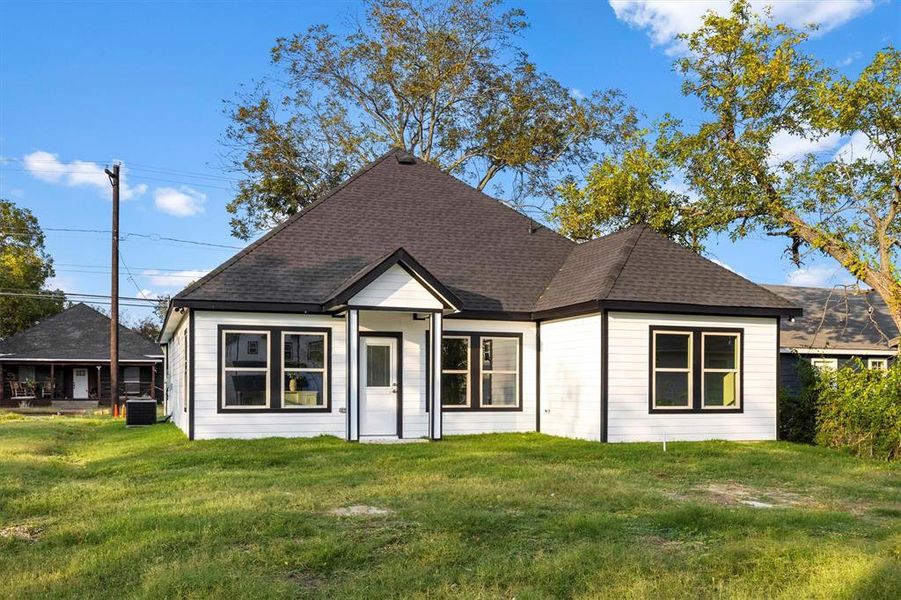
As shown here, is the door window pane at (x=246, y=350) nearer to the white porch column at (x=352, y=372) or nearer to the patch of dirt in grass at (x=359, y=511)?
the white porch column at (x=352, y=372)

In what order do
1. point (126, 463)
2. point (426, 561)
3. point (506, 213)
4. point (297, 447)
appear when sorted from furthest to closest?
point (506, 213)
point (297, 447)
point (126, 463)
point (426, 561)

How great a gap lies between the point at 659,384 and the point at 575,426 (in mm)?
1800

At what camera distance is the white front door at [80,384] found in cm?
4625

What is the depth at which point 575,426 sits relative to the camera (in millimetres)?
16234

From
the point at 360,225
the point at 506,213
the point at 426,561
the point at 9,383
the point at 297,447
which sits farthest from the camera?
the point at 9,383

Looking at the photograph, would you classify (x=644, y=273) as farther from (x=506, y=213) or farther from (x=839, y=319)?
(x=839, y=319)

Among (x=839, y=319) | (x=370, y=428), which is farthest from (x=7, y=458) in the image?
(x=839, y=319)

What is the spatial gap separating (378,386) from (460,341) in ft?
6.42

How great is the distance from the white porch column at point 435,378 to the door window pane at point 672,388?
4171 mm

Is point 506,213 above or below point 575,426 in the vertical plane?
above

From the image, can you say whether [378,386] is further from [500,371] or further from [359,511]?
[359,511]

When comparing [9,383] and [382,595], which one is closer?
[382,595]

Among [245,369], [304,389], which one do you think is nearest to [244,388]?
[245,369]

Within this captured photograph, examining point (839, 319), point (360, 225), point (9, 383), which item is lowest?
point (9, 383)
